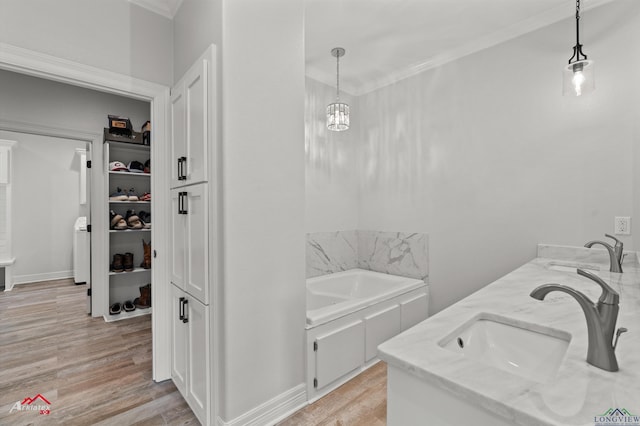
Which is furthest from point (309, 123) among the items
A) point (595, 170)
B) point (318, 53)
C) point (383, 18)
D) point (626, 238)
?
point (626, 238)

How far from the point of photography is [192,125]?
1.83 m

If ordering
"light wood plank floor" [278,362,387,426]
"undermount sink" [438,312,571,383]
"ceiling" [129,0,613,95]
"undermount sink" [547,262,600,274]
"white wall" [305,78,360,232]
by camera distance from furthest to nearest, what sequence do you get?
"white wall" [305,78,360,232]
"ceiling" [129,0,613,95]
"undermount sink" [547,262,600,274]
"light wood plank floor" [278,362,387,426]
"undermount sink" [438,312,571,383]

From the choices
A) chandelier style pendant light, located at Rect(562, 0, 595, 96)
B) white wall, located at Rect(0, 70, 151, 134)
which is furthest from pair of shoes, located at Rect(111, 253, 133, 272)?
chandelier style pendant light, located at Rect(562, 0, 595, 96)

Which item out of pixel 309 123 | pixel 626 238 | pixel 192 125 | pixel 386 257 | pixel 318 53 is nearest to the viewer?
pixel 192 125

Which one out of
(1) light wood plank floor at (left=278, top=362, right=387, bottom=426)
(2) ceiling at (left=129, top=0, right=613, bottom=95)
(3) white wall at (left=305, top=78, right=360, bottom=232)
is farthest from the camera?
(3) white wall at (left=305, top=78, right=360, bottom=232)

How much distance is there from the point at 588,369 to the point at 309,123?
289cm

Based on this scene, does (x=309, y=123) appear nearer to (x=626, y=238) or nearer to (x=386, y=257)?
(x=386, y=257)

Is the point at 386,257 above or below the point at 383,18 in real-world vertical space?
below

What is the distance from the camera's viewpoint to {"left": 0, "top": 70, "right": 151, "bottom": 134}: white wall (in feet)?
9.84

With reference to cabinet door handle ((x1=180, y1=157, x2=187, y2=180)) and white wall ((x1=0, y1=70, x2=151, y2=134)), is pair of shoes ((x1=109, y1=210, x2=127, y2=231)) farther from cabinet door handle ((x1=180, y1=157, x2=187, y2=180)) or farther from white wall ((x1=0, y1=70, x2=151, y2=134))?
cabinet door handle ((x1=180, y1=157, x2=187, y2=180))

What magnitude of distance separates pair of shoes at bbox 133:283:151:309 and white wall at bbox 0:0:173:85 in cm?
263

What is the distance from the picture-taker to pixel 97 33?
1.88 m

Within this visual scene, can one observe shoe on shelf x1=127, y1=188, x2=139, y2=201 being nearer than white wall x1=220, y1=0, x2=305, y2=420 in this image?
No

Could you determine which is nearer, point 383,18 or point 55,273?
point 383,18
